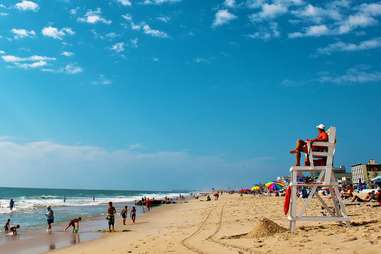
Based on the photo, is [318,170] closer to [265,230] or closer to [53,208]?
[265,230]

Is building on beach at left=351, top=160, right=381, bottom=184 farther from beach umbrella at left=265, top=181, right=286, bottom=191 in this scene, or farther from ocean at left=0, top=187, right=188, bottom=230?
ocean at left=0, top=187, right=188, bottom=230

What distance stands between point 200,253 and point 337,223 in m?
4.40

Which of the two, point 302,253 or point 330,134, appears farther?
point 330,134

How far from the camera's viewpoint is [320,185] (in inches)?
401

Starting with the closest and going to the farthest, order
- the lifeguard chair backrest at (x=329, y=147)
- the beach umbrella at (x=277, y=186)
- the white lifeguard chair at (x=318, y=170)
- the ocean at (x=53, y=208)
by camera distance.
→ 1. the white lifeguard chair at (x=318, y=170)
2. the lifeguard chair backrest at (x=329, y=147)
3. the ocean at (x=53, y=208)
4. the beach umbrella at (x=277, y=186)

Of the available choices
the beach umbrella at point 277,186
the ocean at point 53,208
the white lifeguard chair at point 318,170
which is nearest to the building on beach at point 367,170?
the beach umbrella at point 277,186

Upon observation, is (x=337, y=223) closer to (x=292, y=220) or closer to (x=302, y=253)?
(x=292, y=220)

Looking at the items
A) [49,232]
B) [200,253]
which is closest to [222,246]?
[200,253]

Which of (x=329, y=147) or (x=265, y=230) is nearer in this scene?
(x=329, y=147)

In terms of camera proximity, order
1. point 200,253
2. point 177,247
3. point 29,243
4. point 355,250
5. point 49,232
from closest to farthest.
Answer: point 355,250
point 200,253
point 177,247
point 29,243
point 49,232

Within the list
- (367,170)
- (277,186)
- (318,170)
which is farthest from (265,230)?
(367,170)

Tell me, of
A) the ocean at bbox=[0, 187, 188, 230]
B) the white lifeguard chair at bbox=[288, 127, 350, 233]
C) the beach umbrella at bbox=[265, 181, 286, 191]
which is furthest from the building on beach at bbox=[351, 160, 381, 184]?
the white lifeguard chair at bbox=[288, 127, 350, 233]

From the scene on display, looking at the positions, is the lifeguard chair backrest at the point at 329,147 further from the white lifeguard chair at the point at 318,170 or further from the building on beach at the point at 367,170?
the building on beach at the point at 367,170

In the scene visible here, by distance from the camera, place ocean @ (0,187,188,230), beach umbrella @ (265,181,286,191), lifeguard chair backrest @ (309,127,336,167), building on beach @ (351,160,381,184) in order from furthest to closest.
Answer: building on beach @ (351,160,381,184), beach umbrella @ (265,181,286,191), ocean @ (0,187,188,230), lifeguard chair backrest @ (309,127,336,167)
